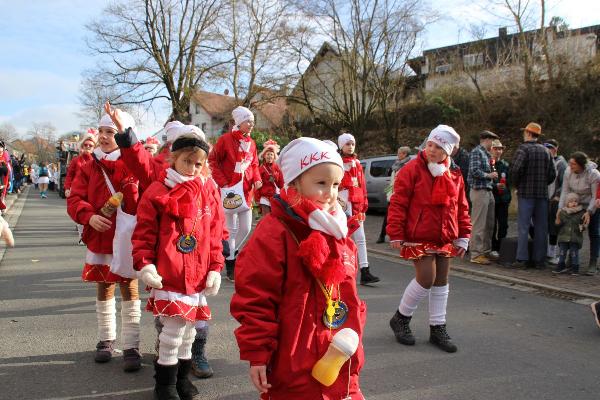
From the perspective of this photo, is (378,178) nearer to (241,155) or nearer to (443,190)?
(241,155)

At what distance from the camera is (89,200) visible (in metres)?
4.09

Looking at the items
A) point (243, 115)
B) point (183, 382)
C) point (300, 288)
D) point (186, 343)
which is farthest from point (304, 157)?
point (243, 115)

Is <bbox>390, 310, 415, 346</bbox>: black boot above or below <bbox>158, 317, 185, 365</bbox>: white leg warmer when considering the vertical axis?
below

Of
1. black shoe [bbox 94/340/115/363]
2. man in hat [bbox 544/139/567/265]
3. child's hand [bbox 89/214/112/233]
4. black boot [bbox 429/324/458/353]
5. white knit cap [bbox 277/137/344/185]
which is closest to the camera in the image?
white knit cap [bbox 277/137/344/185]

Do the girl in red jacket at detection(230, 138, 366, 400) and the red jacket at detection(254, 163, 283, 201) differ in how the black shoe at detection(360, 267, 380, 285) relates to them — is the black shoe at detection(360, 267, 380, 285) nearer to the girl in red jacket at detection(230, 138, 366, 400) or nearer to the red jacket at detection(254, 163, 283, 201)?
the red jacket at detection(254, 163, 283, 201)

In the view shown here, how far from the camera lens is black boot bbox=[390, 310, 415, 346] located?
469cm

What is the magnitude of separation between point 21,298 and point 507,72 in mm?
20096

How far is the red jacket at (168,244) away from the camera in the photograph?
318 centimetres

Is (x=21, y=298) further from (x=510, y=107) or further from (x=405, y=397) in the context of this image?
(x=510, y=107)

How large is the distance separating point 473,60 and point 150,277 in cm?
2255

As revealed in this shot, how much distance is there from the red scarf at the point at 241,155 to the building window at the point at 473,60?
60.6ft

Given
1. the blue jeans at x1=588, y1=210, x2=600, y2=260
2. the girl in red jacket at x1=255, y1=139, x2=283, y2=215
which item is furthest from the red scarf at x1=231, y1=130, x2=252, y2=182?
the blue jeans at x1=588, y1=210, x2=600, y2=260

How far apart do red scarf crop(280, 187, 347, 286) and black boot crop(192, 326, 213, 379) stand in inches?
80.8

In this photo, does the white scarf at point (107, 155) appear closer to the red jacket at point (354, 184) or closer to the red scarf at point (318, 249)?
the red scarf at point (318, 249)
